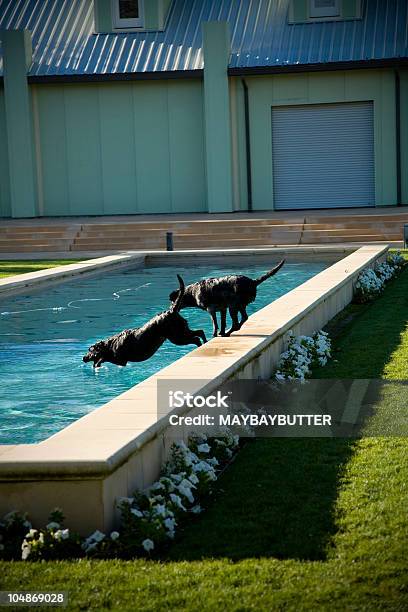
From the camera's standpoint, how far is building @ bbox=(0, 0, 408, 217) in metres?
28.7

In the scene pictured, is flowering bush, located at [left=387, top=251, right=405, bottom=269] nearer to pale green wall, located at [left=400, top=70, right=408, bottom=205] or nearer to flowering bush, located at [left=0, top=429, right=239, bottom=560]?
pale green wall, located at [left=400, top=70, right=408, bottom=205]

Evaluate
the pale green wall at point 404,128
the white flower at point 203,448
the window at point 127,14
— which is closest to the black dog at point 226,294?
the white flower at point 203,448

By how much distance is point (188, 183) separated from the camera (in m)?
30.0

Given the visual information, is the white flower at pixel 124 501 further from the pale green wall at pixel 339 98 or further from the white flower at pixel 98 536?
the pale green wall at pixel 339 98

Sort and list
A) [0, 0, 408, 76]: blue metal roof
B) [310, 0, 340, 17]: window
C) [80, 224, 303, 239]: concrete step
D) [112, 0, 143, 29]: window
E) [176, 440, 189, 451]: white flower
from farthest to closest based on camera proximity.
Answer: [112, 0, 143, 29]: window
[310, 0, 340, 17]: window
[0, 0, 408, 76]: blue metal roof
[80, 224, 303, 239]: concrete step
[176, 440, 189, 451]: white flower

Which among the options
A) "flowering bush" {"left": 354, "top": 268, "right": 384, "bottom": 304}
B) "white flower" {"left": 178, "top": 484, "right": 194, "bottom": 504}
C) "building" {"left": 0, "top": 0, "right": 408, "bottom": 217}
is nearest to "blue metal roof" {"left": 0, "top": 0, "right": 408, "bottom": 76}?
"building" {"left": 0, "top": 0, "right": 408, "bottom": 217}

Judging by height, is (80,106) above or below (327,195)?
above

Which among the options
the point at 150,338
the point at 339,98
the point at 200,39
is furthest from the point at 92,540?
the point at 200,39

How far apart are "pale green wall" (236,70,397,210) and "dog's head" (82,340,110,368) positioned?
68.4ft

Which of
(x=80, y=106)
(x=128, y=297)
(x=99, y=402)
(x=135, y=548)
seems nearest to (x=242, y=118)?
(x=80, y=106)

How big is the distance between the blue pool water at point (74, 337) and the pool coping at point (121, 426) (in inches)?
54.4

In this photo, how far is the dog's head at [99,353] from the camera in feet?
30.4

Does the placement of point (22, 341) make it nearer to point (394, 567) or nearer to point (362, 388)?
point (362, 388)

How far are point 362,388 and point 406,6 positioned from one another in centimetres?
2392
